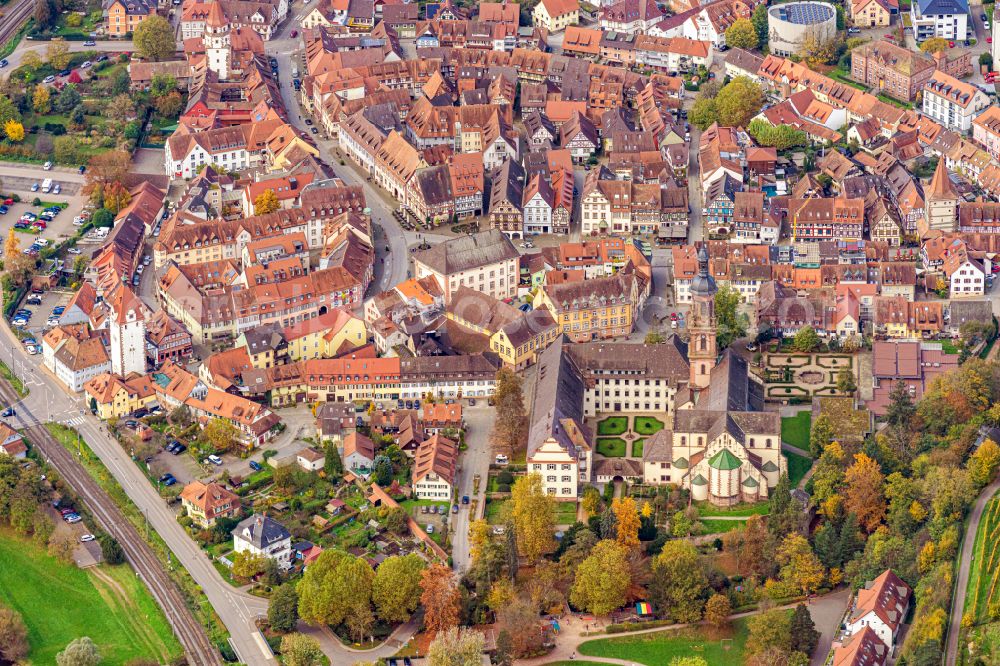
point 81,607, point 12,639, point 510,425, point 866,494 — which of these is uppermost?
point 510,425

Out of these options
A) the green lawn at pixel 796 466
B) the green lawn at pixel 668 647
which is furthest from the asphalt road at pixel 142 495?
the green lawn at pixel 796 466

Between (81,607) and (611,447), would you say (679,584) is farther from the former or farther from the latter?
(81,607)

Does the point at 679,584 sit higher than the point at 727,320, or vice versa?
the point at 727,320

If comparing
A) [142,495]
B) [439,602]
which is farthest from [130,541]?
[439,602]

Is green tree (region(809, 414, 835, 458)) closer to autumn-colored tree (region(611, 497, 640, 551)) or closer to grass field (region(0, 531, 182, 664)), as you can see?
autumn-colored tree (region(611, 497, 640, 551))

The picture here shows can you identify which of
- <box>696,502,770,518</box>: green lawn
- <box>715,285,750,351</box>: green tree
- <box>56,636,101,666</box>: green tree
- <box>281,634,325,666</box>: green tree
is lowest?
<box>56,636,101,666</box>: green tree

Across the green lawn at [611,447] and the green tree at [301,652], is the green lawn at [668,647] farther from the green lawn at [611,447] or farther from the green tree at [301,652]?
the green lawn at [611,447]

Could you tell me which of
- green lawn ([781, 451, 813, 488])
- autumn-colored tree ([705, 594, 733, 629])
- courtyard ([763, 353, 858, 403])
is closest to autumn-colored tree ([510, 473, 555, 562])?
autumn-colored tree ([705, 594, 733, 629])

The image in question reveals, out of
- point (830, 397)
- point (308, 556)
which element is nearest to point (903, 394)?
point (830, 397)
